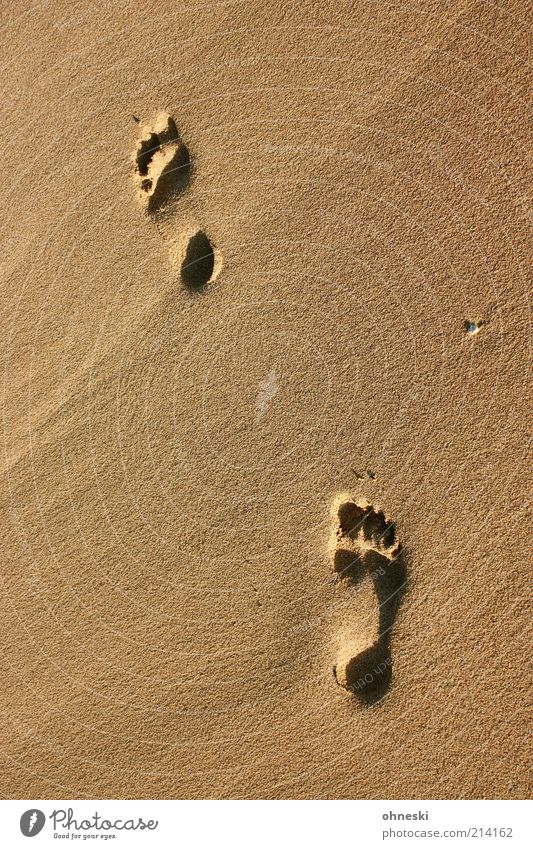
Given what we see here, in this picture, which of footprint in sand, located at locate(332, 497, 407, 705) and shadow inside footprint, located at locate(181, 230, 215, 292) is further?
shadow inside footprint, located at locate(181, 230, 215, 292)

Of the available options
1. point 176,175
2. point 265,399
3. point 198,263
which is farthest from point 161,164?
point 265,399

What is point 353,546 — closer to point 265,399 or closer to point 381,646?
point 381,646

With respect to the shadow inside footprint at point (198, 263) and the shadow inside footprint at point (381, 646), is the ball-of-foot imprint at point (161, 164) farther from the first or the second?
the shadow inside footprint at point (381, 646)

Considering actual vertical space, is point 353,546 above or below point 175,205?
below

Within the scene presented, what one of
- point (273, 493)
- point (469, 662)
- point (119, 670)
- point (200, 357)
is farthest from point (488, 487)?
point (119, 670)
